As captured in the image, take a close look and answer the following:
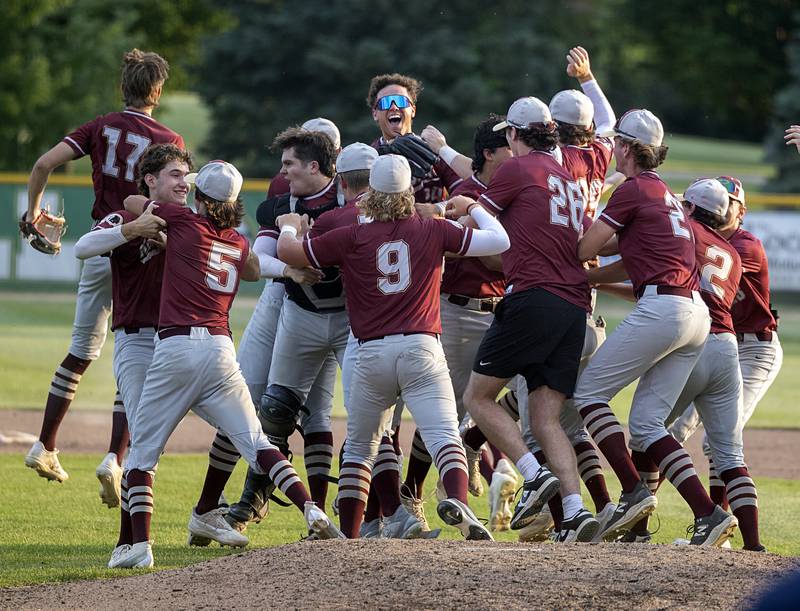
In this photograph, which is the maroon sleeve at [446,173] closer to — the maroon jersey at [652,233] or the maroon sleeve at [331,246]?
the maroon jersey at [652,233]

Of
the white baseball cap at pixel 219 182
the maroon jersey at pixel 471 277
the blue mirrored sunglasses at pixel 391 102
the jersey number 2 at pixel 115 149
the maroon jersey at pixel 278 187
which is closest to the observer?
the white baseball cap at pixel 219 182

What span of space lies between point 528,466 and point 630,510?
1.92ft

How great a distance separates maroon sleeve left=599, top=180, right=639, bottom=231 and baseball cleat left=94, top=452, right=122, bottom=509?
131 inches

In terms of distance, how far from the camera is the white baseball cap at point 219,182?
6.69 m

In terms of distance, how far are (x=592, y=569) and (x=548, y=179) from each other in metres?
2.29

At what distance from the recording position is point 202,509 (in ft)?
24.8

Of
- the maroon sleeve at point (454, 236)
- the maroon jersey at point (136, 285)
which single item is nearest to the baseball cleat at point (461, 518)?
the maroon sleeve at point (454, 236)

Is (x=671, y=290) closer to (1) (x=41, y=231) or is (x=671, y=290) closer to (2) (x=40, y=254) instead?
(1) (x=41, y=231)

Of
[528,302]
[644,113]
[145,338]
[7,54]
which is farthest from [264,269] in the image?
[7,54]

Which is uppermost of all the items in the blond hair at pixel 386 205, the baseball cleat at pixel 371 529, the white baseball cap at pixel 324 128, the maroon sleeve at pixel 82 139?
the white baseball cap at pixel 324 128

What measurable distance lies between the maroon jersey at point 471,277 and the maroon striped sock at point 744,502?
1.71 meters

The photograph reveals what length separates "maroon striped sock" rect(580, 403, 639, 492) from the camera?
691 cm

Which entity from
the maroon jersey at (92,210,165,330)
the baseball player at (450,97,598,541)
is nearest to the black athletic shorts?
the baseball player at (450,97,598,541)

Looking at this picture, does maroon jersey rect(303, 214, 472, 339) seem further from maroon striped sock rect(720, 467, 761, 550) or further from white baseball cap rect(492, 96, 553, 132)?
maroon striped sock rect(720, 467, 761, 550)
